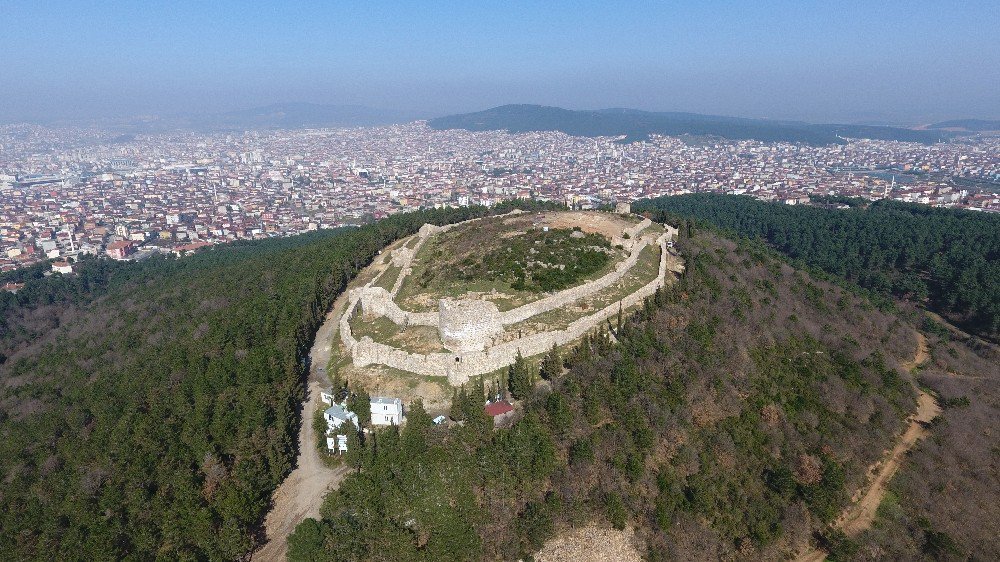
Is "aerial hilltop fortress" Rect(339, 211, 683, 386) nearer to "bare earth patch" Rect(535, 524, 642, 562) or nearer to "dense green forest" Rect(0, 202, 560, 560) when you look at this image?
"dense green forest" Rect(0, 202, 560, 560)

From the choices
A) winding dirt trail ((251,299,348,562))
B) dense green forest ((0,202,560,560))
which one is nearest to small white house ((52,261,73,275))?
dense green forest ((0,202,560,560))

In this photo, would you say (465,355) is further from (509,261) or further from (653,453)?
(509,261)

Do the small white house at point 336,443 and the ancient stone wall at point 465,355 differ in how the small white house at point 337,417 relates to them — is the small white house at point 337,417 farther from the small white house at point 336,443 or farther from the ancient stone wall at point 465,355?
the ancient stone wall at point 465,355

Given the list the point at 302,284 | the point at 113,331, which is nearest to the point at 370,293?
the point at 302,284

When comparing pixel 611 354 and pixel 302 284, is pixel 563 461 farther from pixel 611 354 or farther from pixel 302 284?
pixel 302 284

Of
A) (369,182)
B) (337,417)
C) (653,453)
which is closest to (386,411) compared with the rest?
(337,417)

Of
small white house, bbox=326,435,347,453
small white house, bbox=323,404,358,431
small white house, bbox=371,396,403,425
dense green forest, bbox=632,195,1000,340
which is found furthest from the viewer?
dense green forest, bbox=632,195,1000,340
